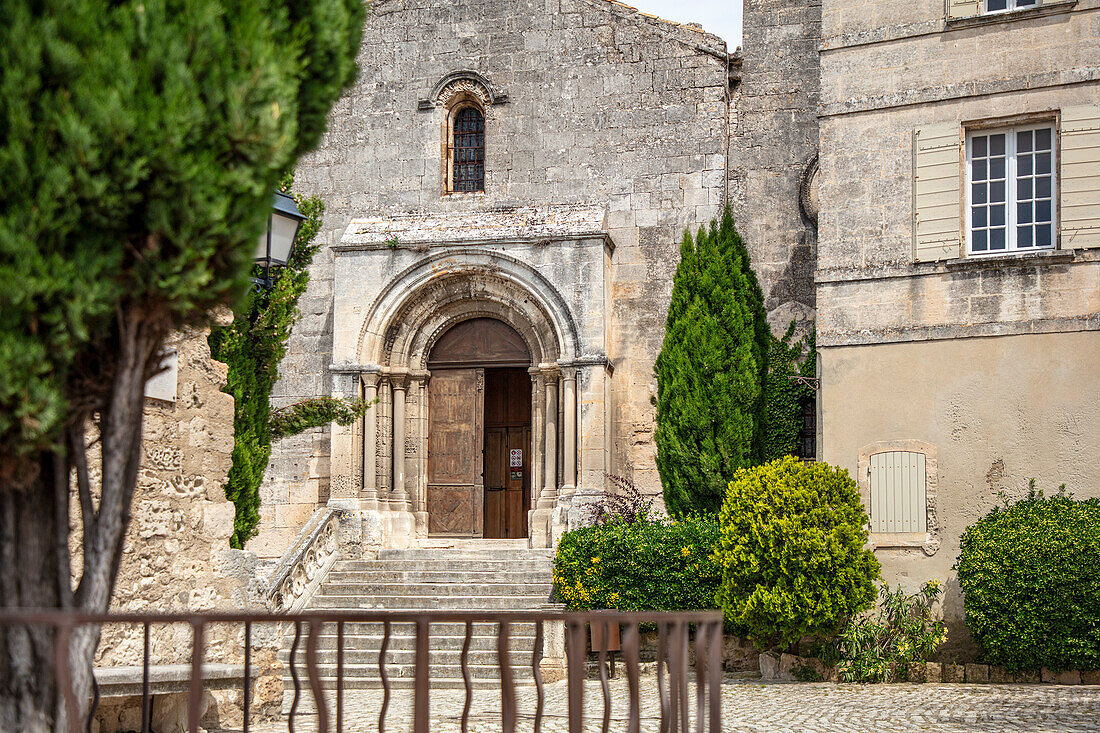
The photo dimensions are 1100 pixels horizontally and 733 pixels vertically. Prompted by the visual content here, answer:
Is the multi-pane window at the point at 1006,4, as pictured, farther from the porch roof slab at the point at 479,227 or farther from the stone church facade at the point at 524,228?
the porch roof slab at the point at 479,227

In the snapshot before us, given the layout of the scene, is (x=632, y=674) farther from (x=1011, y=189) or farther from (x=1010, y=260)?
(x=1011, y=189)

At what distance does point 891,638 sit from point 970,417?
7.13ft

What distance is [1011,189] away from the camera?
11.7 metres

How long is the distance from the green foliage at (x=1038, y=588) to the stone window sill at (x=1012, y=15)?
4.62 m

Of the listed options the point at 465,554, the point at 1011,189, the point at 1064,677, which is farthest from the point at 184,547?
the point at 1011,189

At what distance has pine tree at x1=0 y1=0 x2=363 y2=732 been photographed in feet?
11.6

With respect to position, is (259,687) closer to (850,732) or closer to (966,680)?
(850,732)

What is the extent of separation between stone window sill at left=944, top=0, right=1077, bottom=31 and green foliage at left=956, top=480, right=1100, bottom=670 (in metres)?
4.62

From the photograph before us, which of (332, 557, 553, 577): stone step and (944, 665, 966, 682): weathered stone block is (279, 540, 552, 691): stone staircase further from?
(944, 665, 966, 682): weathered stone block

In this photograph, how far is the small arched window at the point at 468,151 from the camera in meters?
15.5

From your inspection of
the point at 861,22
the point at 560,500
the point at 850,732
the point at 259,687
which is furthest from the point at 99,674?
the point at 861,22

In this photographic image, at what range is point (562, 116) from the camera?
15016 millimetres

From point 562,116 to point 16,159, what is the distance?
11.9m

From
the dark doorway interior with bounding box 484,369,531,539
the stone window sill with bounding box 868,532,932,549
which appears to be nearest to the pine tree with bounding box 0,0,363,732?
the stone window sill with bounding box 868,532,932,549
